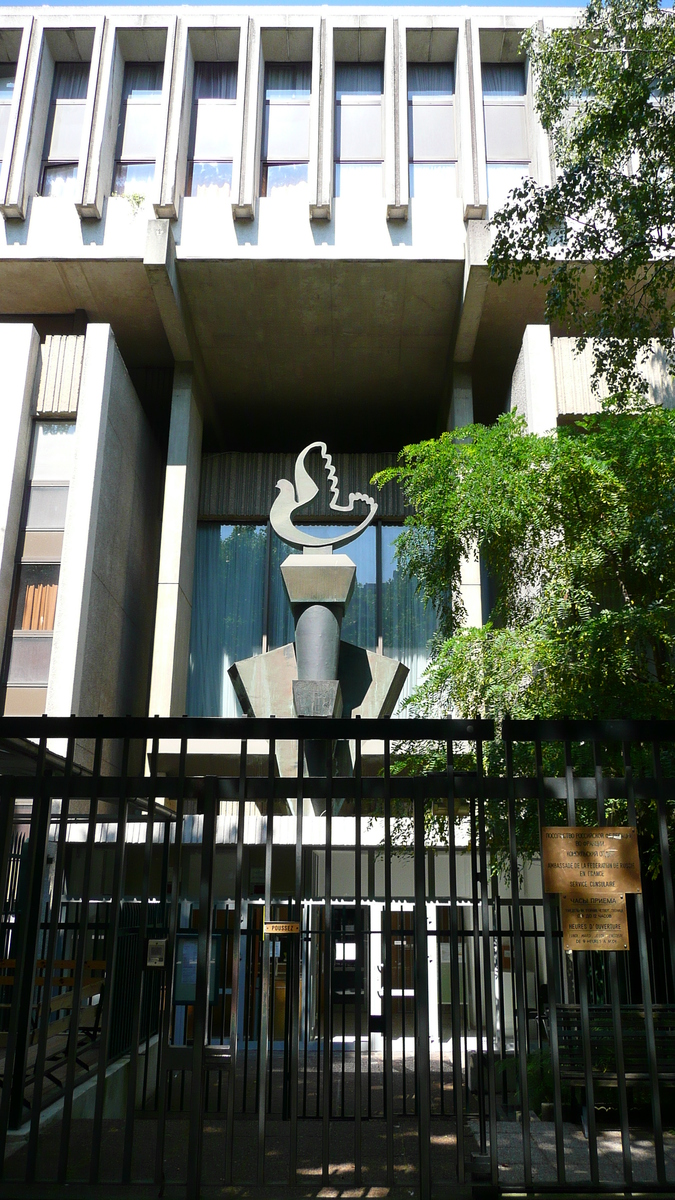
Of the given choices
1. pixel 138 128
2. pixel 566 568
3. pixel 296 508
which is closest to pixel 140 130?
pixel 138 128

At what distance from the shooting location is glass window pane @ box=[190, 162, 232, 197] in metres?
21.5

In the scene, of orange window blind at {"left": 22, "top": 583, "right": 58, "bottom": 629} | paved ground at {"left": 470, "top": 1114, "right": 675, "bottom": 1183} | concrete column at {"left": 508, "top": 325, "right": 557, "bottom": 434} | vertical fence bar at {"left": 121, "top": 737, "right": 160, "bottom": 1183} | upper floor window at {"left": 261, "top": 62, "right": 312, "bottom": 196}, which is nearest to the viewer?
vertical fence bar at {"left": 121, "top": 737, "right": 160, "bottom": 1183}

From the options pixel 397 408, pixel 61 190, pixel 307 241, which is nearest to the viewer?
pixel 307 241

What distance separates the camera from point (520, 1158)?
686 cm

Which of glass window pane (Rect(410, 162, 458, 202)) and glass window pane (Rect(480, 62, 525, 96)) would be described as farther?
glass window pane (Rect(480, 62, 525, 96))

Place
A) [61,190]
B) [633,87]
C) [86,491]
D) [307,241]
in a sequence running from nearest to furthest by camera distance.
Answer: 1. [633,87]
2. [86,491]
3. [307,241]
4. [61,190]

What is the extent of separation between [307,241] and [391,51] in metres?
5.47

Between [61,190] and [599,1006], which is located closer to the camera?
[599,1006]

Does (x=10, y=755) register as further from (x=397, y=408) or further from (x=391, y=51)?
(x=391, y=51)

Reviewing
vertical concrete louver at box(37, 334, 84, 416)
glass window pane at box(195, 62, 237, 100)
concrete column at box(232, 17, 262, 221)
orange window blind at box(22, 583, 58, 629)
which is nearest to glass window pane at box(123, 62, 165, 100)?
glass window pane at box(195, 62, 237, 100)

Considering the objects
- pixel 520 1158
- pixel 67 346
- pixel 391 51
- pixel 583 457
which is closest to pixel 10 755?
pixel 520 1158

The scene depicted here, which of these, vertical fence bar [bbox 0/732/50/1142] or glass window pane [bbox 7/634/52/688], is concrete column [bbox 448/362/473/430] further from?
vertical fence bar [bbox 0/732/50/1142]

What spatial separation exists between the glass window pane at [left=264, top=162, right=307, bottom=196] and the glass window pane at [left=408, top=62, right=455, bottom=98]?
3245 mm

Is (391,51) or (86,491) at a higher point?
(391,51)
